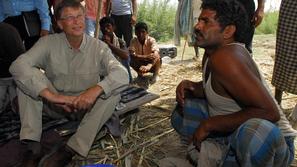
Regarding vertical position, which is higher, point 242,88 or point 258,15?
point 258,15

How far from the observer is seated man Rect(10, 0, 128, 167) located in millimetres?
3152

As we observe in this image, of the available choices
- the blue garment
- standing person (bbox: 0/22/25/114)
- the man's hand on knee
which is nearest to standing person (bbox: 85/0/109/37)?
standing person (bbox: 0/22/25/114)

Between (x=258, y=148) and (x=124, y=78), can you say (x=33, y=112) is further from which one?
(x=258, y=148)

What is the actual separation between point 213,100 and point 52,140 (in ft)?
5.42

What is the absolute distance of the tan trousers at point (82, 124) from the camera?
3178 millimetres

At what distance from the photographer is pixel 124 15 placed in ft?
21.0

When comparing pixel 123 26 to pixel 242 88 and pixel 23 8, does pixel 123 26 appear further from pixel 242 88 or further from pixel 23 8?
pixel 242 88

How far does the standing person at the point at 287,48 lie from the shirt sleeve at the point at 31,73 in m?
2.67

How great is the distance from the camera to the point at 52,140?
3.46 m

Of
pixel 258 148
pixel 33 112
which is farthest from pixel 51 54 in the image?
pixel 258 148

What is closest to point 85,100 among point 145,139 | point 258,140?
point 145,139

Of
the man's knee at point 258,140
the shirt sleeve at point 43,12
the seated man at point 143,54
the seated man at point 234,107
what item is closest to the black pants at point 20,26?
the shirt sleeve at point 43,12

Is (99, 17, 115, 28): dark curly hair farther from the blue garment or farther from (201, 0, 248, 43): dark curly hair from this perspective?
the blue garment

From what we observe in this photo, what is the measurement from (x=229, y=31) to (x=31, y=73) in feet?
5.69
